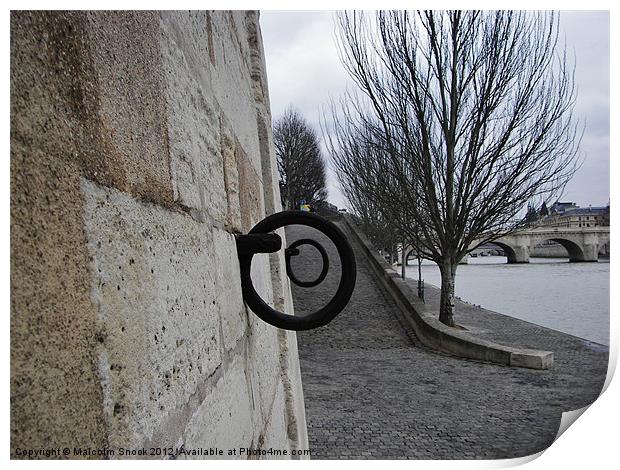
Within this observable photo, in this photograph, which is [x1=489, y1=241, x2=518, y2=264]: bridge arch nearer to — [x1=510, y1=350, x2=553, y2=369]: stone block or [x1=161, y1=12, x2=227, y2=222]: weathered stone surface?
[x1=510, y1=350, x2=553, y2=369]: stone block

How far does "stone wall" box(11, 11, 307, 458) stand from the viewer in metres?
0.21

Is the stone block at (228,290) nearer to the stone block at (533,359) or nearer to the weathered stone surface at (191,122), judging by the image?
the weathered stone surface at (191,122)

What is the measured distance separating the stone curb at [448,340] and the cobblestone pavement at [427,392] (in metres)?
0.11

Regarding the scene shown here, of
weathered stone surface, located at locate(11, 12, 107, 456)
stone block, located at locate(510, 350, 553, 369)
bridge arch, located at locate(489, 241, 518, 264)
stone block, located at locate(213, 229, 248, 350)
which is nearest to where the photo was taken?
weathered stone surface, located at locate(11, 12, 107, 456)

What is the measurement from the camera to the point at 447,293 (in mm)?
5828

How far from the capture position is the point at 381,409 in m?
3.15

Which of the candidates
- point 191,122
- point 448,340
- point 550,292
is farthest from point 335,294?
point 448,340

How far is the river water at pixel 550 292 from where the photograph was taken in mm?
1872

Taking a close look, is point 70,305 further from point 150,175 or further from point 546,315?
point 546,315

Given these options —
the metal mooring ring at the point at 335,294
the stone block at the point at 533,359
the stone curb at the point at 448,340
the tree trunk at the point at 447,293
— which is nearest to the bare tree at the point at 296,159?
the stone curb at the point at 448,340

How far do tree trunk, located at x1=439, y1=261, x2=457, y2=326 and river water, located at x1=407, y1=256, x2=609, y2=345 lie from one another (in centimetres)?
46

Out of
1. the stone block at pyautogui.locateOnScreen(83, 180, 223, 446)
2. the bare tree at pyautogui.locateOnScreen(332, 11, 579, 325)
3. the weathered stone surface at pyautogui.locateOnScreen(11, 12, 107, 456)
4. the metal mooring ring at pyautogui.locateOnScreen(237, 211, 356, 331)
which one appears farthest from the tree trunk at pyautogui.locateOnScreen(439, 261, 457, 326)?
the weathered stone surface at pyautogui.locateOnScreen(11, 12, 107, 456)

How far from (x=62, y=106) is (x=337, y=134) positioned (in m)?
6.89
